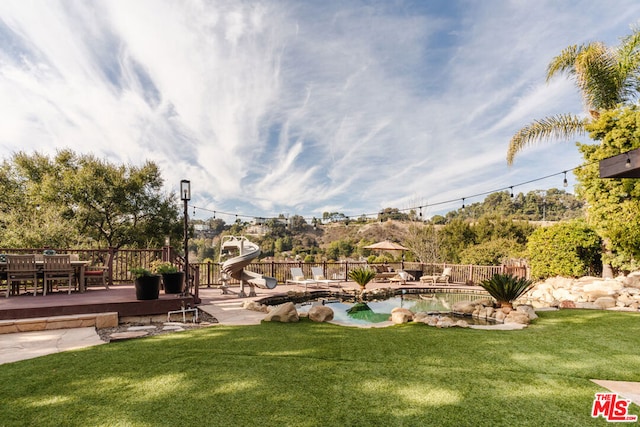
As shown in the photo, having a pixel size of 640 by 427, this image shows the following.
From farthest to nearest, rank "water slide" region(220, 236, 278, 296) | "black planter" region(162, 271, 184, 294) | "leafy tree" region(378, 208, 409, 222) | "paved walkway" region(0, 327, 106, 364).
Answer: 1. "leafy tree" region(378, 208, 409, 222)
2. "water slide" region(220, 236, 278, 296)
3. "black planter" region(162, 271, 184, 294)
4. "paved walkway" region(0, 327, 106, 364)

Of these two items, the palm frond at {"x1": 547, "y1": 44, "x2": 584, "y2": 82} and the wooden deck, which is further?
the palm frond at {"x1": 547, "y1": 44, "x2": 584, "y2": 82}

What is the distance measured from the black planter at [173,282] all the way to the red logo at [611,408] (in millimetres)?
6373

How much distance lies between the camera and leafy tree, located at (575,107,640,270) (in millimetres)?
7891

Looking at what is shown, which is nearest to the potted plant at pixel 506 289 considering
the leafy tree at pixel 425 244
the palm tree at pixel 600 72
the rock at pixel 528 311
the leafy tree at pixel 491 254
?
the rock at pixel 528 311

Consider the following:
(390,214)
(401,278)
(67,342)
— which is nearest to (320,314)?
(67,342)

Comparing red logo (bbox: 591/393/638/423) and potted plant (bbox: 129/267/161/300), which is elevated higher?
potted plant (bbox: 129/267/161/300)

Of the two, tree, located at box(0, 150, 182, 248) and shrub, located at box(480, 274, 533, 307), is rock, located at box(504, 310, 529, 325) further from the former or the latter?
tree, located at box(0, 150, 182, 248)

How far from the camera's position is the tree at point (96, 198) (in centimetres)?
1470

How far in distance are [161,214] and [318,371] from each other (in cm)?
1584

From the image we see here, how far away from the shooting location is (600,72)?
9.34m

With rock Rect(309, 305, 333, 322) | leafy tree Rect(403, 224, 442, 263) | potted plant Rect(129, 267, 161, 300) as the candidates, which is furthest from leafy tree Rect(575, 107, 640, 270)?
leafy tree Rect(403, 224, 442, 263)

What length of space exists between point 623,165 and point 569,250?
7.07 meters

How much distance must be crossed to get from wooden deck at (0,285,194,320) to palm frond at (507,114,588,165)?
11.2m

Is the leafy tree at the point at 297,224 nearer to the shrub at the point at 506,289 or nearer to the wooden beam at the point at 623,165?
the shrub at the point at 506,289
